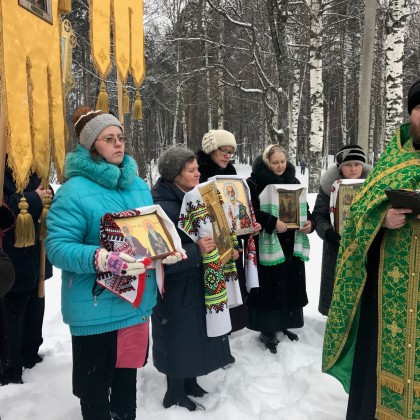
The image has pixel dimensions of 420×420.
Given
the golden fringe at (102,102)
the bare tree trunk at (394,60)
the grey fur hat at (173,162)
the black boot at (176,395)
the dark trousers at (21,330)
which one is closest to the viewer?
the grey fur hat at (173,162)

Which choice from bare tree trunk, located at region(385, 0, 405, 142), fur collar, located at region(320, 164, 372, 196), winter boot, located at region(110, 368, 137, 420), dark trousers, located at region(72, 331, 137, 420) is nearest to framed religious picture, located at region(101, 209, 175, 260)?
dark trousers, located at region(72, 331, 137, 420)

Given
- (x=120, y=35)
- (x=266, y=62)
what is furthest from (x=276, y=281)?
(x=266, y=62)

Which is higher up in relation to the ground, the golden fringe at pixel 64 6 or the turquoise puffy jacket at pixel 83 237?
the golden fringe at pixel 64 6

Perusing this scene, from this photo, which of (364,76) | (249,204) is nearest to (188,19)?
(364,76)

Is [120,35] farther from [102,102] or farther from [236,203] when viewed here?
[236,203]

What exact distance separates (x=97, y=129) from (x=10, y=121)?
17.9 inches

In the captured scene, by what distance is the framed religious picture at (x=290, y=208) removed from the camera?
381cm

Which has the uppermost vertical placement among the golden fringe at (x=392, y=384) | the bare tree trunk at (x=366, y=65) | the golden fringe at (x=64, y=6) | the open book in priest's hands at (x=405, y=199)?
the bare tree trunk at (x=366, y=65)

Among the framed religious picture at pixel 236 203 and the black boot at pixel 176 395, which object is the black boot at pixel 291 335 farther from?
the black boot at pixel 176 395

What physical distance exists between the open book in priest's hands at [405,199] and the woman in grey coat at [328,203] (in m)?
1.66

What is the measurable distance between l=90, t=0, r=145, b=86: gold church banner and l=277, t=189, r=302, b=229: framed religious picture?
2.00 meters

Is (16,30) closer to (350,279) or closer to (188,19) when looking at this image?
(350,279)

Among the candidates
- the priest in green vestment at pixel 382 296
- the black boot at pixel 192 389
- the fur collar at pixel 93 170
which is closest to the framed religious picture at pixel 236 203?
the priest in green vestment at pixel 382 296

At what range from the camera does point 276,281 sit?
3.95 metres
